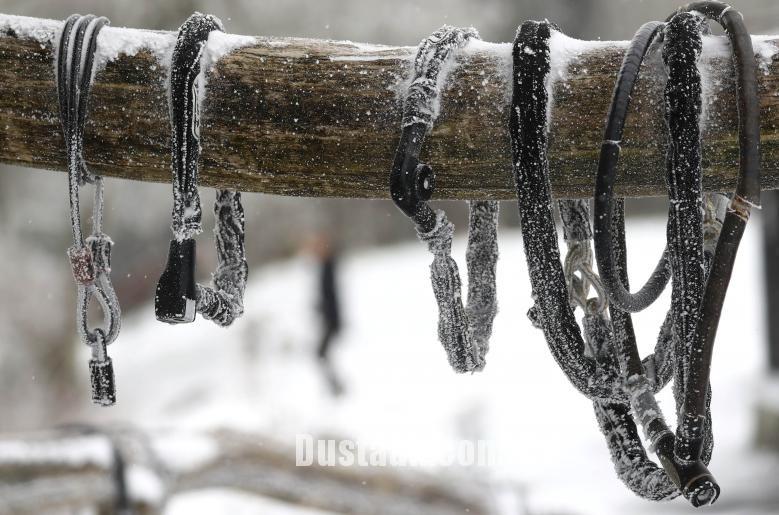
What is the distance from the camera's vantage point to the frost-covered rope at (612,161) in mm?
911

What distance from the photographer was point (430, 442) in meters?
6.77

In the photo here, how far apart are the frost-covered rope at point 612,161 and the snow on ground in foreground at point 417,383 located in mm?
3663

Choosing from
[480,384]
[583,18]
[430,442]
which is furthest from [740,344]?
[583,18]

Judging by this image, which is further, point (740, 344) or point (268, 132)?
point (740, 344)

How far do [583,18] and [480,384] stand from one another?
7.91m

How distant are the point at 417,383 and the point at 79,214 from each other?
7.58 metres

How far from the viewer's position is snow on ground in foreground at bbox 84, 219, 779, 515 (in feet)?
20.0

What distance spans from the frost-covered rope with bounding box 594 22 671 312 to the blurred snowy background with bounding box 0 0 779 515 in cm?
382

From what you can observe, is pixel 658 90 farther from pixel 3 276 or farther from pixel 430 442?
pixel 3 276

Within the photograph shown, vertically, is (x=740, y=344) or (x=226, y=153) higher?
(x=226, y=153)

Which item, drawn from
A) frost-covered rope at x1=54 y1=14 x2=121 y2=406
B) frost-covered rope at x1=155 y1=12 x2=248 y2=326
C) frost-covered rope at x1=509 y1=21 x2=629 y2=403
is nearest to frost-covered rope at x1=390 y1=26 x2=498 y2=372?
frost-covered rope at x1=509 y1=21 x2=629 y2=403

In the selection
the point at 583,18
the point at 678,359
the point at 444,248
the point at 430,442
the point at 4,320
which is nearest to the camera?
the point at 678,359

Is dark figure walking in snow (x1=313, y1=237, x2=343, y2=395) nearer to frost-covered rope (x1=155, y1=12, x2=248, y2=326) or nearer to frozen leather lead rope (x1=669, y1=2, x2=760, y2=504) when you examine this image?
frost-covered rope (x1=155, y1=12, x2=248, y2=326)

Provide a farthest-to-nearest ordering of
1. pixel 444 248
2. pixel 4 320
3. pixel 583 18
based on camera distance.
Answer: pixel 583 18 < pixel 4 320 < pixel 444 248
